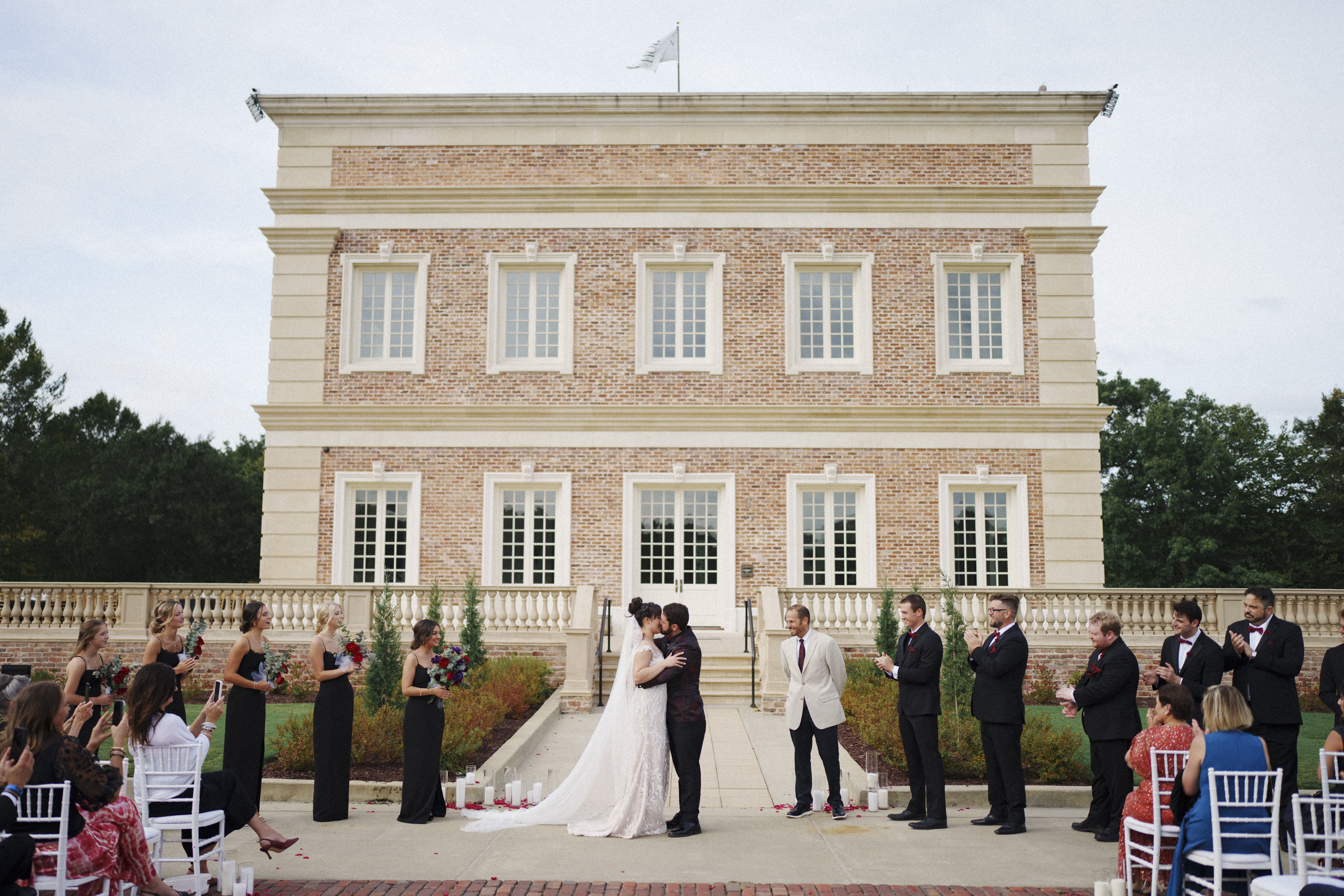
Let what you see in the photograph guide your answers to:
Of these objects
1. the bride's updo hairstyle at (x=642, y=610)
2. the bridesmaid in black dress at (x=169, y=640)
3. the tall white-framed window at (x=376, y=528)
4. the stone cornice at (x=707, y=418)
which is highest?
the stone cornice at (x=707, y=418)

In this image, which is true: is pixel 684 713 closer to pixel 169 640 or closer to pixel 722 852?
pixel 722 852

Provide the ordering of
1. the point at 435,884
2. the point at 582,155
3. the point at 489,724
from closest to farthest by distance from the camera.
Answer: the point at 435,884
the point at 489,724
the point at 582,155

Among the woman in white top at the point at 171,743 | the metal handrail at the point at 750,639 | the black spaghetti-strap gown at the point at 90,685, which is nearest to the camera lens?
the woman in white top at the point at 171,743

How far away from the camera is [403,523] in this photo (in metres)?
20.8

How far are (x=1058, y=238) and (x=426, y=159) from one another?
42.6 feet

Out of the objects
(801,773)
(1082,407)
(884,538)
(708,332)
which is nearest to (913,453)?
(884,538)

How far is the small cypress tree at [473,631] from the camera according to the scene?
54.7 feet

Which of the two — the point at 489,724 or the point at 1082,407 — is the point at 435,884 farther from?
the point at 1082,407

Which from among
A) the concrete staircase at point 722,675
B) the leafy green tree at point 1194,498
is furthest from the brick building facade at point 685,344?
the leafy green tree at point 1194,498

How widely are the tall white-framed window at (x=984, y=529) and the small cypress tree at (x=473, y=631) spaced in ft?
29.7

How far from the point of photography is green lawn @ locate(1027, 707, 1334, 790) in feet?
36.6

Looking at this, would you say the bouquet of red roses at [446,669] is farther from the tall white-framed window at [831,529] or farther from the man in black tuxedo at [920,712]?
the tall white-framed window at [831,529]

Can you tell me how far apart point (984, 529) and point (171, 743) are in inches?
657

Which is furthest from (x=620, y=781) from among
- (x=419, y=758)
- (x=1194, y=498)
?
(x=1194, y=498)
